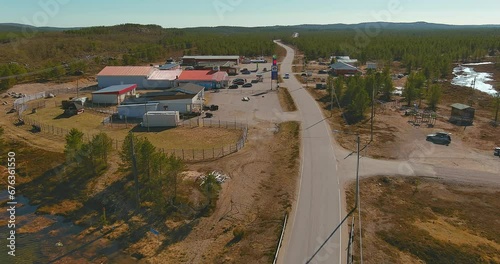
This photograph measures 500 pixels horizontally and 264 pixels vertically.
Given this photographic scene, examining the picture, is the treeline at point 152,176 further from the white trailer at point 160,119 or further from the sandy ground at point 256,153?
the white trailer at point 160,119

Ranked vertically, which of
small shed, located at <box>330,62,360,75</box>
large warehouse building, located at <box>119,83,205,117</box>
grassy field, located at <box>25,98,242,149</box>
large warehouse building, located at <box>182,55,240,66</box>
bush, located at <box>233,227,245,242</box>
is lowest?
bush, located at <box>233,227,245,242</box>

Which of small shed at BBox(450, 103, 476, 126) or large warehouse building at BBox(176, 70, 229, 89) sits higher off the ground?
large warehouse building at BBox(176, 70, 229, 89)

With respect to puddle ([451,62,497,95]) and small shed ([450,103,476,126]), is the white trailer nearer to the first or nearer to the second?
small shed ([450,103,476,126])

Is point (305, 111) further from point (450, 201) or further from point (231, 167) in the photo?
point (450, 201)

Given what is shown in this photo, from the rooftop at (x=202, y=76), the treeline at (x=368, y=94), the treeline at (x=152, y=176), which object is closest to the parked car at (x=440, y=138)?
the treeline at (x=368, y=94)

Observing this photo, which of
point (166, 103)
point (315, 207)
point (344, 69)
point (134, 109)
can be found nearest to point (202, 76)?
point (166, 103)

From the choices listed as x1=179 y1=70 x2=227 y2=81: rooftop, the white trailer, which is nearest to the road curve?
the white trailer

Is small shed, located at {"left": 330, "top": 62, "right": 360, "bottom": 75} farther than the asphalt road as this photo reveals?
Yes
